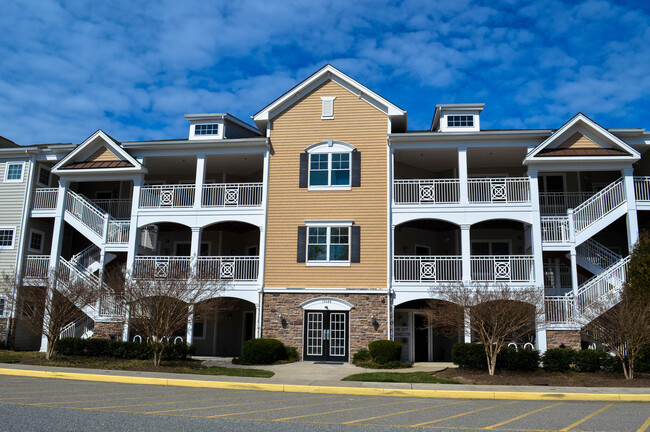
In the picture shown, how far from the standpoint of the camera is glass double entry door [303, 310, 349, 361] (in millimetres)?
22469

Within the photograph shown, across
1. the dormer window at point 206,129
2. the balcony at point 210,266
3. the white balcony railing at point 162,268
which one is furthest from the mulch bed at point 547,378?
the dormer window at point 206,129

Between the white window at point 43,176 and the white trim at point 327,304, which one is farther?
the white window at point 43,176

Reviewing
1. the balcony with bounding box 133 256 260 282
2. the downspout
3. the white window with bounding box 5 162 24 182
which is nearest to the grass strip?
the balcony with bounding box 133 256 260 282

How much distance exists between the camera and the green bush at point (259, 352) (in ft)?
68.5

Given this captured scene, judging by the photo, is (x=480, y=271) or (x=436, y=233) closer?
(x=480, y=271)

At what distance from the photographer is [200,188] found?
969 inches

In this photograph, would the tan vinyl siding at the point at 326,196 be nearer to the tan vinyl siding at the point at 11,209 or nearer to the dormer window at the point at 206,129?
the dormer window at the point at 206,129

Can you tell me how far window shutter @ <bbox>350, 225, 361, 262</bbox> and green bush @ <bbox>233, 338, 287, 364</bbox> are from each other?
15.6ft

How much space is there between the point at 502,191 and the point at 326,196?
7.42 m

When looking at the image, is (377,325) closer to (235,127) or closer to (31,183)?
(235,127)

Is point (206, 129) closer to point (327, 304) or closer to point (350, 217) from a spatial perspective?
point (350, 217)

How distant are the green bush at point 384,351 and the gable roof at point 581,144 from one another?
9.27 m

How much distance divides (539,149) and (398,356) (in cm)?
1013

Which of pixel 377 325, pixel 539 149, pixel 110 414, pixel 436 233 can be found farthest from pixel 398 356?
pixel 110 414
